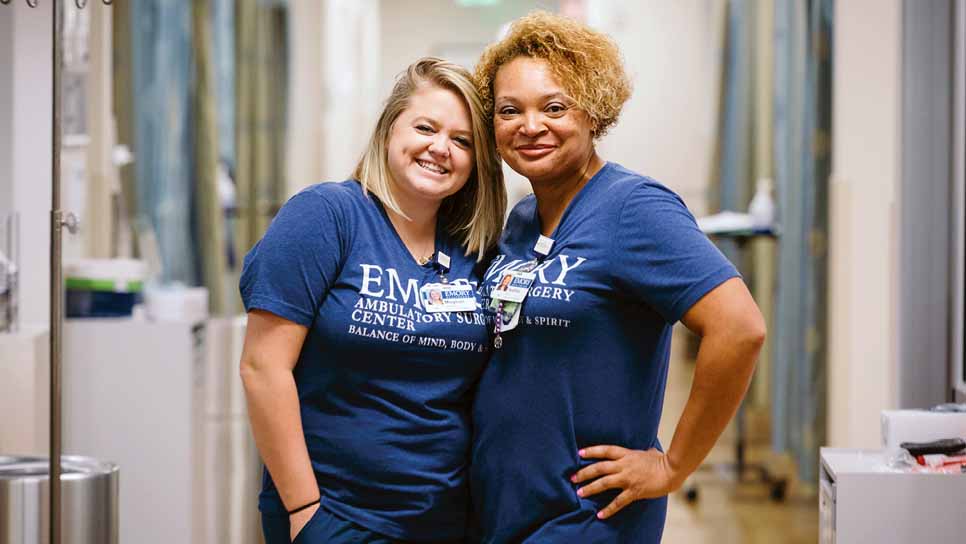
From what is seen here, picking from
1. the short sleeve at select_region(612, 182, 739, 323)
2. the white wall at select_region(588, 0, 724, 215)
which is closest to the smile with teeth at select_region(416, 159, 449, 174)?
the short sleeve at select_region(612, 182, 739, 323)

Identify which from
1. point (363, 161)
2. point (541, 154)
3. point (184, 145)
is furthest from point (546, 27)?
point (184, 145)

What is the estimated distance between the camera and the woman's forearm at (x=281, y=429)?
170 cm

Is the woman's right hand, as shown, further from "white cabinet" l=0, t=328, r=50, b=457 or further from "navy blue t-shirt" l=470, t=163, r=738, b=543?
"white cabinet" l=0, t=328, r=50, b=457

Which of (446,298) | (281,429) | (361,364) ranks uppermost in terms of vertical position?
(446,298)

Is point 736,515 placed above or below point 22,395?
below

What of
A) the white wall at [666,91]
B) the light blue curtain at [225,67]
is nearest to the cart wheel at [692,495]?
the light blue curtain at [225,67]

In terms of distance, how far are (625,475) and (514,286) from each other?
34cm

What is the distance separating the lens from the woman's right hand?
5.63ft

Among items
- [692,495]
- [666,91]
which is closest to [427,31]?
[666,91]

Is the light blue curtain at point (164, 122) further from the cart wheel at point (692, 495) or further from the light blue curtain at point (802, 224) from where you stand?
the light blue curtain at point (802, 224)

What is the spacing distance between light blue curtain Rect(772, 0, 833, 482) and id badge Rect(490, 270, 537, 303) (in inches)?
113

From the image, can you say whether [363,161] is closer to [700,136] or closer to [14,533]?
[14,533]

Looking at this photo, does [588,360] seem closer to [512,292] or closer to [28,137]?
[512,292]

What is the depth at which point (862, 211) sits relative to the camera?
11.8 feet
